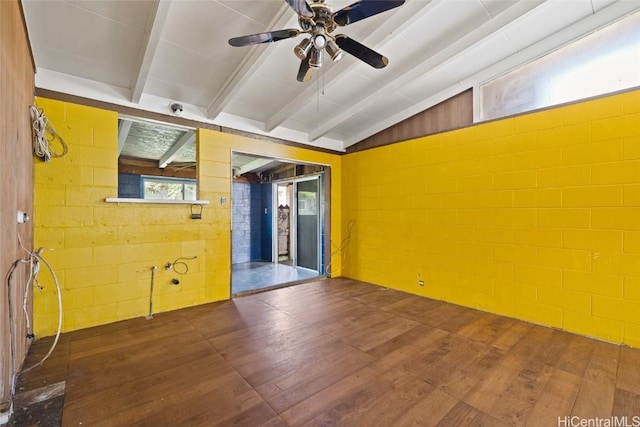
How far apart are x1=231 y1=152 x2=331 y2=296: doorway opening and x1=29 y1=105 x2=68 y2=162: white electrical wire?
234cm

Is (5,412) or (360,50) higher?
(360,50)

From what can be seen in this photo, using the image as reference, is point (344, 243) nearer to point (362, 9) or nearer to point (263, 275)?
point (263, 275)

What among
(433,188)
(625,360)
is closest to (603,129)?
(433,188)

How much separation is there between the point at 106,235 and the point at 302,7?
2884mm

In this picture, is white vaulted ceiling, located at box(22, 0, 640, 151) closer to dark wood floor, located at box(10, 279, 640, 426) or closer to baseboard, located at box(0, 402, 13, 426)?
dark wood floor, located at box(10, 279, 640, 426)

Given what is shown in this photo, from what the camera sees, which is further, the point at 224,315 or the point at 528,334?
the point at 224,315

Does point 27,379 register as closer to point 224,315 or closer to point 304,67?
point 224,315

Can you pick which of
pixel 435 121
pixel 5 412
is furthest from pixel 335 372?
pixel 435 121

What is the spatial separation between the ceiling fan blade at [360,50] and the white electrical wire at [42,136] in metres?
2.58

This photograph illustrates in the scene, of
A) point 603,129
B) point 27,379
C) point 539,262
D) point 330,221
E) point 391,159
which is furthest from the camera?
point 330,221

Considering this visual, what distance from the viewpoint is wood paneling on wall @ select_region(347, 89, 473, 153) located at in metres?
3.50

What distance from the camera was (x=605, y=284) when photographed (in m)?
2.57

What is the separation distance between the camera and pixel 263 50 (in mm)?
2549

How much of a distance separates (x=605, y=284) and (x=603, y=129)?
1.42 m
